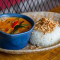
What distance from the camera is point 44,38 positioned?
72cm

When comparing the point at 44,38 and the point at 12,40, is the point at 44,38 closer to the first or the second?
the point at 44,38

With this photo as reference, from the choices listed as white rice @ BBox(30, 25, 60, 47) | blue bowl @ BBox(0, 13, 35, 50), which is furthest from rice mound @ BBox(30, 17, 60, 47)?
blue bowl @ BBox(0, 13, 35, 50)

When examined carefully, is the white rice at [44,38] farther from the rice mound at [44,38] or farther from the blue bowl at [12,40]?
the blue bowl at [12,40]

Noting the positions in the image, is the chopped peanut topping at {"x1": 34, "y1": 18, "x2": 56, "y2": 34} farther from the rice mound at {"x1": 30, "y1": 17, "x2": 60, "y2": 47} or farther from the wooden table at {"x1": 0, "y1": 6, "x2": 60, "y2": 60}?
the wooden table at {"x1": 0, "y1": 6, "x2": 60, "y2": 60}

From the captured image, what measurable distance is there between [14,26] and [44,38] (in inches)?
7.5

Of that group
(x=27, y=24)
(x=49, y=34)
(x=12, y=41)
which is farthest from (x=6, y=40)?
(x=49, y=34)

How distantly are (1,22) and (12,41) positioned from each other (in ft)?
0.45

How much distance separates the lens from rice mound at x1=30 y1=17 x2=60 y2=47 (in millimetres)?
715

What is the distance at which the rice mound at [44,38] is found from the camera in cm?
71

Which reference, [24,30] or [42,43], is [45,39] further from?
[24,30]

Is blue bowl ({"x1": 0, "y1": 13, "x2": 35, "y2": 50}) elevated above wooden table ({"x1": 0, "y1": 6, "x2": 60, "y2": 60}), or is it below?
above

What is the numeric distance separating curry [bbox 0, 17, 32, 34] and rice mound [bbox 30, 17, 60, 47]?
0.09m

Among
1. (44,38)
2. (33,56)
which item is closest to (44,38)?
(44,38)

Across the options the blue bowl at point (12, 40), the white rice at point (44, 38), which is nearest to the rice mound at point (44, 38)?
the white rice at point (44, 38)
